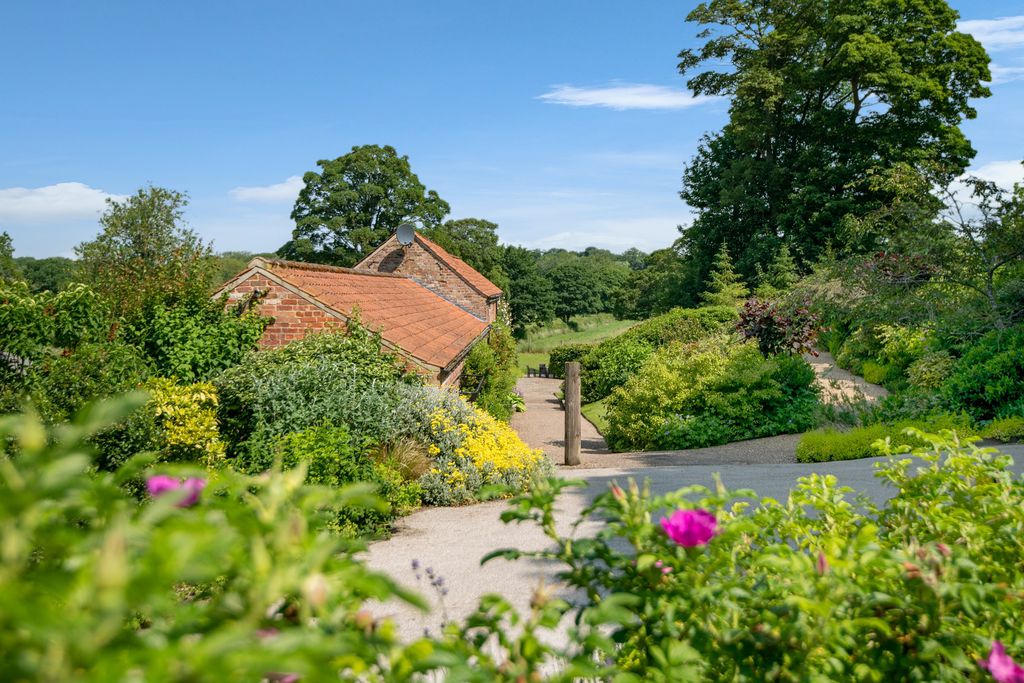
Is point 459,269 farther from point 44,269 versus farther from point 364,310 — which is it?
point 44,269

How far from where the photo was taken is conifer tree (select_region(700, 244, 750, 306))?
2991 cm

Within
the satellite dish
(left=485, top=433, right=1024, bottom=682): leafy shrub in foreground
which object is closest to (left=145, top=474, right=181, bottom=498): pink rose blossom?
(left=485, top=433, right=1024, bottom=682): leafy shrub in foreground

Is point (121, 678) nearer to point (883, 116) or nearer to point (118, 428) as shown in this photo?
point (118, 428)

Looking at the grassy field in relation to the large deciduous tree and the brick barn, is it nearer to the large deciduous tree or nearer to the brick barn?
the large deciduous tree

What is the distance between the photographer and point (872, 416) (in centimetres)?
1241

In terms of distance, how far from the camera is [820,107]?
33.0 meters

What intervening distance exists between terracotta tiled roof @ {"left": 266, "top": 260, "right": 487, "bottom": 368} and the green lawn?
4301 millimetres

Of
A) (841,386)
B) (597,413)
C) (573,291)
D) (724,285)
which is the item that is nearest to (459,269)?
(597,413)

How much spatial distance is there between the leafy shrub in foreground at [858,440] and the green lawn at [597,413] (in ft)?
24.3

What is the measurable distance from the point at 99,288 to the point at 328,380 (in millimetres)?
5215

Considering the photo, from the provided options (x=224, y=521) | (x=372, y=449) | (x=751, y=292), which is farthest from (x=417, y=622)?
(x=751, y=292)

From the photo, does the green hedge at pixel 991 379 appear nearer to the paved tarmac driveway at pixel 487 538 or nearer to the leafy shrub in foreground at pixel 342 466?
the paved tarmac driveway at pixel 487 538

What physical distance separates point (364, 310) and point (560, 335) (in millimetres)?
41419

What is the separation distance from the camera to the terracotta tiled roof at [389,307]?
1211cm
